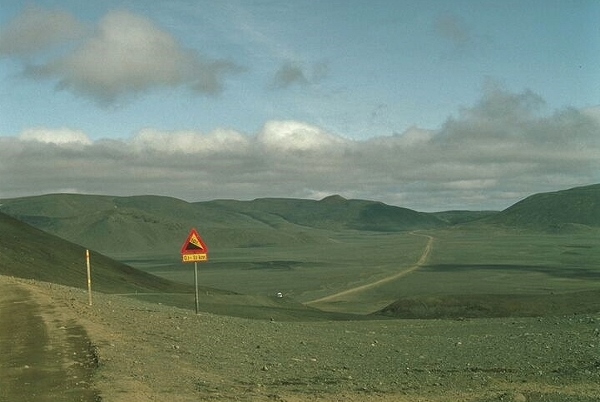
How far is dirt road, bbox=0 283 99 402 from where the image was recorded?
9500 millimetres

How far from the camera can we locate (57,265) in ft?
169

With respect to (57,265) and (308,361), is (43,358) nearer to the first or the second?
(308,361)

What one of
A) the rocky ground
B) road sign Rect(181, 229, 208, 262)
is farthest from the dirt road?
road sign Rect(181, 229, 208, 262)

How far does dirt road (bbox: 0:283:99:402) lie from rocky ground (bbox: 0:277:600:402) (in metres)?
0.09

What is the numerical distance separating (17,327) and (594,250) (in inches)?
6050

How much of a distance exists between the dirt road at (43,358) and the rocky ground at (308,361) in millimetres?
86

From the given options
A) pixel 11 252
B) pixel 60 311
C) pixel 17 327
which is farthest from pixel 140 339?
pixel 11 252

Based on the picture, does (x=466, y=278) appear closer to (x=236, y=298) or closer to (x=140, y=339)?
(x=236, y=298)

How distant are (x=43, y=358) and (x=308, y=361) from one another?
14.8ft

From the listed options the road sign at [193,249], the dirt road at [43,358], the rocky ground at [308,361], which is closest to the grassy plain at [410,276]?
the rocky ground at [308,361]

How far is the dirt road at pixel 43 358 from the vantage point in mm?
9500

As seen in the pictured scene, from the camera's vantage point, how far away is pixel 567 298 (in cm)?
4434

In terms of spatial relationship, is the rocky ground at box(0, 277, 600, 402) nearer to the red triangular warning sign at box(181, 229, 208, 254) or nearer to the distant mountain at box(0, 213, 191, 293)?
the red triangular warning sign at box(181, 229, 208, 254)

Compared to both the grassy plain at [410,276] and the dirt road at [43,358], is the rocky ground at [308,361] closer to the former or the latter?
the dirt road at [43,358]
